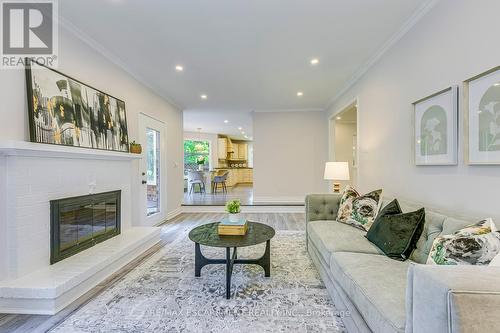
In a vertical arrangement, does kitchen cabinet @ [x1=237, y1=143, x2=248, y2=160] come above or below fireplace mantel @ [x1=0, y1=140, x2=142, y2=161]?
above

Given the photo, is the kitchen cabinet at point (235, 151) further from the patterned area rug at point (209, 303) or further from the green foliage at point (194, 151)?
the patterned area rug at point (209, 303)

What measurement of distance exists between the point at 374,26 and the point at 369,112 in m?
1.26

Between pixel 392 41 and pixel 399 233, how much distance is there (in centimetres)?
222

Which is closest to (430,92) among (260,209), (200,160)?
(260,209)

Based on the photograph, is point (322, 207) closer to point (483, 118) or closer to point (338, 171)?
point (338, 171)

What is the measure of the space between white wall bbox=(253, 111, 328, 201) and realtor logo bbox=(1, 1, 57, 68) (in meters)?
4.61

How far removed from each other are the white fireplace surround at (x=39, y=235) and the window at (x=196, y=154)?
772cm

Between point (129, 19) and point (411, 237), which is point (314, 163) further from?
point (129, 19)

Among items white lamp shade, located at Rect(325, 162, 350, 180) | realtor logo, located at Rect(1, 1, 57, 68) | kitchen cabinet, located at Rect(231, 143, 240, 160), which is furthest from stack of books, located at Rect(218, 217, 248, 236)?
kitchen cabinet, located at Rect(231, 143, 240, 160)

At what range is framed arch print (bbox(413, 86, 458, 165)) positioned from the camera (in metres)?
1.87

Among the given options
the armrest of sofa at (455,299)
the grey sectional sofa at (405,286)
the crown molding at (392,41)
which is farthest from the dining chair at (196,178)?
the armrest of sofa at (455,299)

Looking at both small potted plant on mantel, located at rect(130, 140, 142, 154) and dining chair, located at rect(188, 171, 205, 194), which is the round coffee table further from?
dining chair, located at rect(188, 171, 205, 194)

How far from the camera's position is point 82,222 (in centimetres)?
266

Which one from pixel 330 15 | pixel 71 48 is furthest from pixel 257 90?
pixel 71 48
